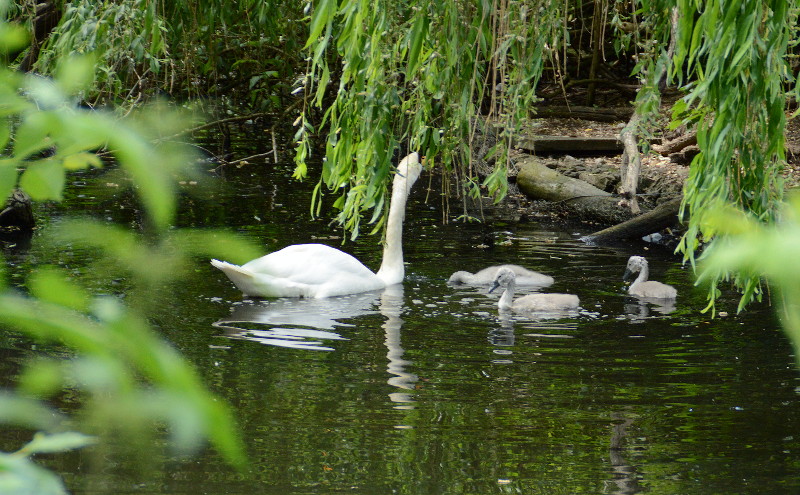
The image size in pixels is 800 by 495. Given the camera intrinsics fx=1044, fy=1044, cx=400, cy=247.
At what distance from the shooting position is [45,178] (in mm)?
1149

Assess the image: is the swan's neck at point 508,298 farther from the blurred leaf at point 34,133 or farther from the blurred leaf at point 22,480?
the blurred leaf at point 22,480

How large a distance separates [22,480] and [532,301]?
285 inches

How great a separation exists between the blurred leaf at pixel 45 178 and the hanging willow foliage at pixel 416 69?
3.30 metres

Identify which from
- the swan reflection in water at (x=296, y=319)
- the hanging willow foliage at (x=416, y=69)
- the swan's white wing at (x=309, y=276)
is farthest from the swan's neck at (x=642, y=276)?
the hanging willow foliage at (x=416, y=69)

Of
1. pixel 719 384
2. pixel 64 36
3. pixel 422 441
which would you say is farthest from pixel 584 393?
pixel 64 36

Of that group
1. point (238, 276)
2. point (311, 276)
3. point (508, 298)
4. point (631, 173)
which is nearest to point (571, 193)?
point (631, 173)

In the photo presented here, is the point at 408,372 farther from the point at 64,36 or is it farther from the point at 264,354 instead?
the point at 64,36

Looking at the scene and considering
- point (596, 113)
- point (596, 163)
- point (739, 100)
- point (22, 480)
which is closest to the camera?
point (22, 480)

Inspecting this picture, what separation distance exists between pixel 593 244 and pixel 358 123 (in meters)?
6.54

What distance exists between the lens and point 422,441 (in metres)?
5.21

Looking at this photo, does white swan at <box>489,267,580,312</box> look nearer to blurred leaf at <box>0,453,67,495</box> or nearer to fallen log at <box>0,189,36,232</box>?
fallen log at <box>0,189,36,232</box>

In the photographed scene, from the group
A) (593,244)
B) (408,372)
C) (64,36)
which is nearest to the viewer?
(408,372)

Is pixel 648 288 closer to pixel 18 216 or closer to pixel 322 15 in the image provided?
pixel 322 15

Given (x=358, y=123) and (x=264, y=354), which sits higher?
(x=358, y=123)
